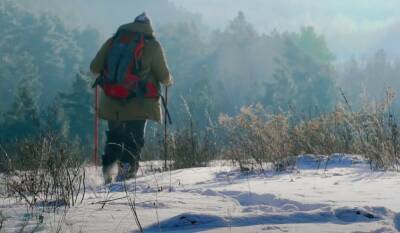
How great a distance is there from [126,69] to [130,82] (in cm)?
12

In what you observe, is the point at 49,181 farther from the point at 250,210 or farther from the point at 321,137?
the point at 321,137

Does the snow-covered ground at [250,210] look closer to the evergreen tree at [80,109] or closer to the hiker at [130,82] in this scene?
the hiker at [130,82]

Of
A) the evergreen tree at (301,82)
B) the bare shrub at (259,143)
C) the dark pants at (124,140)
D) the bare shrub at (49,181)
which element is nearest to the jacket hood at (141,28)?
the dark pants at (124,140)

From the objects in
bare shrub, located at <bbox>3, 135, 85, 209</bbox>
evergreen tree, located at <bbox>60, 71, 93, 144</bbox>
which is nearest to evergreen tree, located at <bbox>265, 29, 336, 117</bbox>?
evergreen tree, located at <bbox>60, 71, 93, 144</bbox>

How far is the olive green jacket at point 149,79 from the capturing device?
5.36 meters

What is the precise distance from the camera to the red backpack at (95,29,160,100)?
528 cm

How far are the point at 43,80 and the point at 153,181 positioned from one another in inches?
2117

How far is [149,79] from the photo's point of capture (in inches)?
212

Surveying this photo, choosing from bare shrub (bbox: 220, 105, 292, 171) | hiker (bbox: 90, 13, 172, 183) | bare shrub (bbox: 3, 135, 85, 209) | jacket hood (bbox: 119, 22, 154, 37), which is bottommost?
bare shrub (bbox: 3, 135, 85, 209)

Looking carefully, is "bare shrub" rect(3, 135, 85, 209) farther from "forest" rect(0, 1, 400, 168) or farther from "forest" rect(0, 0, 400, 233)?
"forest" rect(0, 1, 400, 168)

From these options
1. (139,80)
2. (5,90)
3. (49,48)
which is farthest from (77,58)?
(139,80)

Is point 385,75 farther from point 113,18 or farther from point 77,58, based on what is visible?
point 113,18

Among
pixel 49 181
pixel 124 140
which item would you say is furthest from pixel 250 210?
pixel 124 140

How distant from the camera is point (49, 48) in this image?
192ft
